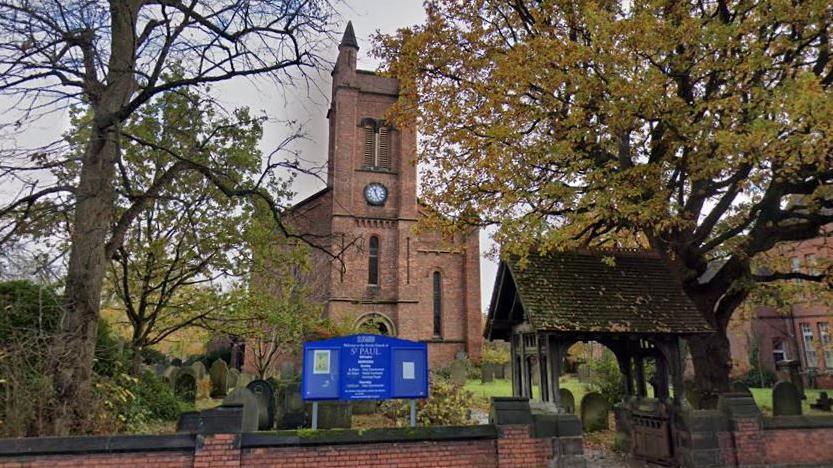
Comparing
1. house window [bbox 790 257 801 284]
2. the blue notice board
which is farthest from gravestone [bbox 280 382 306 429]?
house window [bbox 790 257 801 284]

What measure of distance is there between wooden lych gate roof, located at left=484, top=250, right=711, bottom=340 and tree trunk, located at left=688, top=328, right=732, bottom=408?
1596 millimetres

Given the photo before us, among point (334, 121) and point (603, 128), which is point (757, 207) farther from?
point (334, 121)

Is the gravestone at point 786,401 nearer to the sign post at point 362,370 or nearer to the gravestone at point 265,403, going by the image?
the sign post at point 362,370

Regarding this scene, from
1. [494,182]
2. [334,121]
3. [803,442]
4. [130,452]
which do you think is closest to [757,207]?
[803,442]

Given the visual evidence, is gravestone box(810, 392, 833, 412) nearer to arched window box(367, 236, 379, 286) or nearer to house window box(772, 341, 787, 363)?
house window box(772, 341, 787, 363)

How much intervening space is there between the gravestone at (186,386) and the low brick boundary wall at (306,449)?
10658 millimetres

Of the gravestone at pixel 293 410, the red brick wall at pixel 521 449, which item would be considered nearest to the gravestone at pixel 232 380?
the gravestone at pixel 293 410

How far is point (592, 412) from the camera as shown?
42.4ft

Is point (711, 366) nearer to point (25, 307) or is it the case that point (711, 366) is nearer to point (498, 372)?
point (25, 307)

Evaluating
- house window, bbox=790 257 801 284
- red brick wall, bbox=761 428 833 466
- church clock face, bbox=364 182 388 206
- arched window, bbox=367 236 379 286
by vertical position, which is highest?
church clock face, bbox=364 182 388 206

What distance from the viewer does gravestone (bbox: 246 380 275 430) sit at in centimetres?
1159

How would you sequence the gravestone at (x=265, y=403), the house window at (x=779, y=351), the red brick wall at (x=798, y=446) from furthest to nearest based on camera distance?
the house window at (x=779, y=351)
the gravestone at (x=265, y=403)
the red brick wall at (x=798, y=446)

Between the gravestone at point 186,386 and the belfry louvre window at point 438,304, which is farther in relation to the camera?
the belfry louvre window at point 438,304

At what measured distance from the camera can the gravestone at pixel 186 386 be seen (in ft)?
55.7
